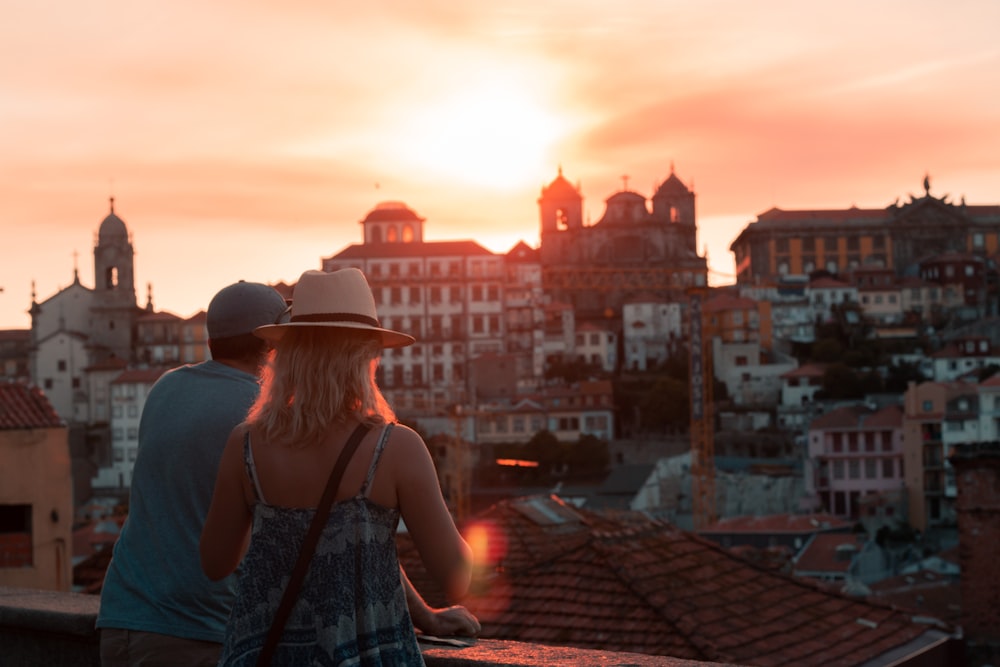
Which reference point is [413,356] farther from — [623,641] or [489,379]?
[623,641]

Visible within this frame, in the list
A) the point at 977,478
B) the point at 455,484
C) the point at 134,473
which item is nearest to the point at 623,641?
the point at 977,478

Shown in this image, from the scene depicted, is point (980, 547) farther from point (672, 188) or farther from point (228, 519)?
point (672, 188)

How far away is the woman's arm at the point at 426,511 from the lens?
3.03 meters

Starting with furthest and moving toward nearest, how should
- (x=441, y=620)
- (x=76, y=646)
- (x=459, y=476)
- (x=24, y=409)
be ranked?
(x=459, y=476) → (x=24, y=409) → (x=76, y=646) → (x=441, y=620)

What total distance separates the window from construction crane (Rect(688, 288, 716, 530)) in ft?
170

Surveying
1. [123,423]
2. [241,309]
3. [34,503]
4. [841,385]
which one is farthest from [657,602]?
[123,423]

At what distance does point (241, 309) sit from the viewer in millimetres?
3986

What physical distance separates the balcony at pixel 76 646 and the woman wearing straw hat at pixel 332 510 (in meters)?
0.48

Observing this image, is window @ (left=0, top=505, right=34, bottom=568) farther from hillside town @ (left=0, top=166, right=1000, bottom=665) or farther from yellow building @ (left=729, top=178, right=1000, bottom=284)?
yellow building @ (left=729, top=178, right=1000, bottom=284)

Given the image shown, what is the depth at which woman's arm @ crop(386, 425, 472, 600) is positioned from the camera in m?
3.03

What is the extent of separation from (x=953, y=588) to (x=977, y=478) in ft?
102

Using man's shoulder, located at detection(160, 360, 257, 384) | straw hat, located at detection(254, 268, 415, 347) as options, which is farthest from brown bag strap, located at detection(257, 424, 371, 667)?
man's shoulder, located at detection(160, 360, 257, 384)

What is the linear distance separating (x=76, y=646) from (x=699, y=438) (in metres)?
71.0

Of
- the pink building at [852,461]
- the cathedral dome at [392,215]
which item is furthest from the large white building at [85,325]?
the pink building at [852,461]
